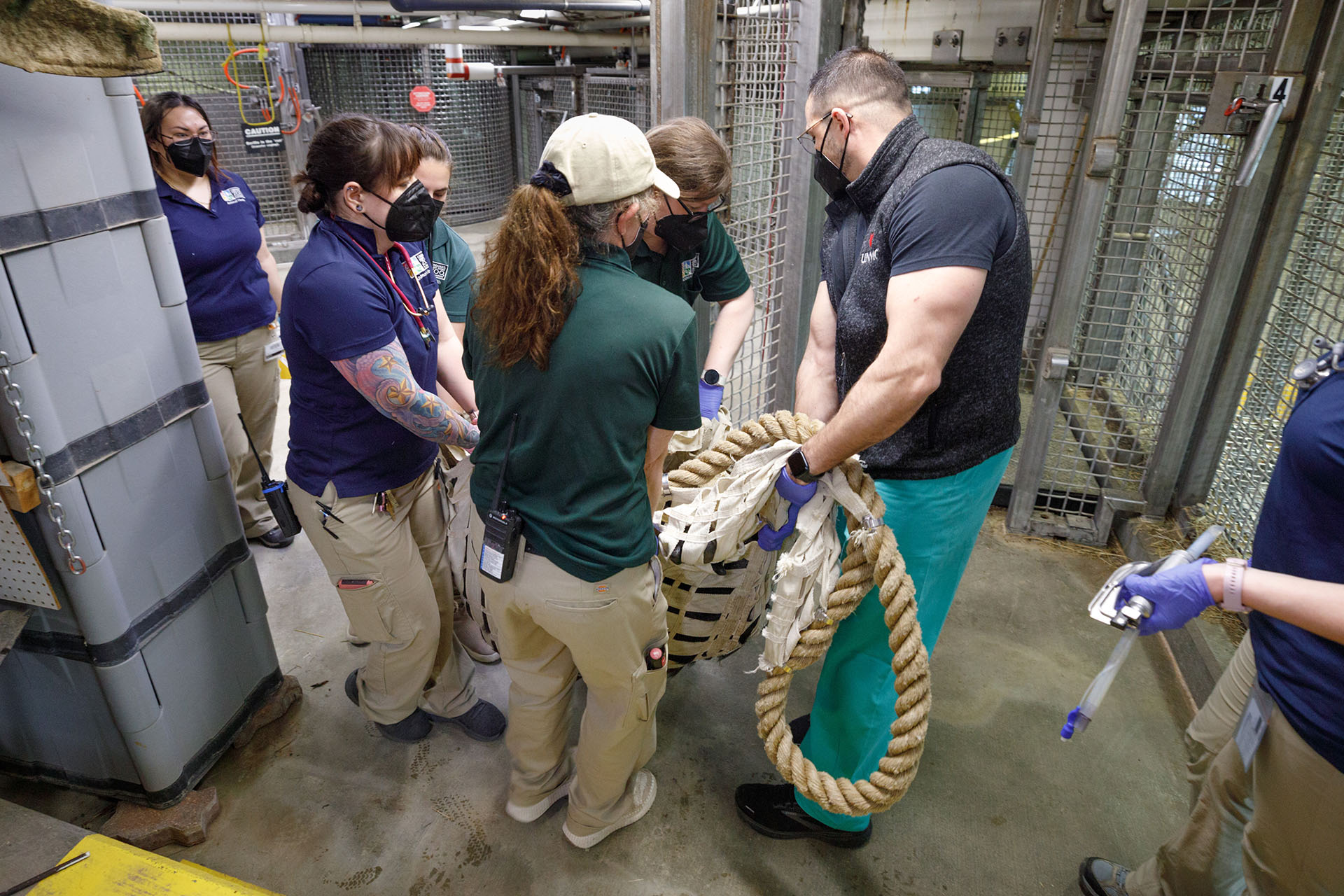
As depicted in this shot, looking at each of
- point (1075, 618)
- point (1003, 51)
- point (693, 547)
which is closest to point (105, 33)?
point (693, 547)

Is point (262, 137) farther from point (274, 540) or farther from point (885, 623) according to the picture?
point (885, 623)

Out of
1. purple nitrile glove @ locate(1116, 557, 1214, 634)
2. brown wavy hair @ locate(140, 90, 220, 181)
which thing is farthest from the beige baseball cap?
brown wavy hair @ locate(140, 90, 220, 181)

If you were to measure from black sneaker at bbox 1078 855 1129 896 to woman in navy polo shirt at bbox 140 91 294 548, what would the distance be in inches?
114

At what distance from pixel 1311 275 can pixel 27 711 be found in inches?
173

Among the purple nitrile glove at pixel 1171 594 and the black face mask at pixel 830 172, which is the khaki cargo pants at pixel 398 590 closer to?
the black face mask at pixel 830 172

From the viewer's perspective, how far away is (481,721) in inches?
99.4

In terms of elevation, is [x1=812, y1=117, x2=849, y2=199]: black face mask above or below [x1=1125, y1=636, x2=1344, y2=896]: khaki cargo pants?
above

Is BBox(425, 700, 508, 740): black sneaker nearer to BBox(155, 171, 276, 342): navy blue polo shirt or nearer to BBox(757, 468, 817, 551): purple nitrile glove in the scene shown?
BBox(757, 468, 817, 551): purple nitrile glove

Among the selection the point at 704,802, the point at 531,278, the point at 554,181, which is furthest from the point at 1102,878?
the point at 554,181

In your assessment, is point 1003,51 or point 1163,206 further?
point 1003,51

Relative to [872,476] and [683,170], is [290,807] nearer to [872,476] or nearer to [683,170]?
[872,476]

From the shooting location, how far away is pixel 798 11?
2766mm

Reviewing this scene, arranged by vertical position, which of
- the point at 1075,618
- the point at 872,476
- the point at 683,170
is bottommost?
the point at 1075,618

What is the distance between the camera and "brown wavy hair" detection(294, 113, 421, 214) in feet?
6.27
